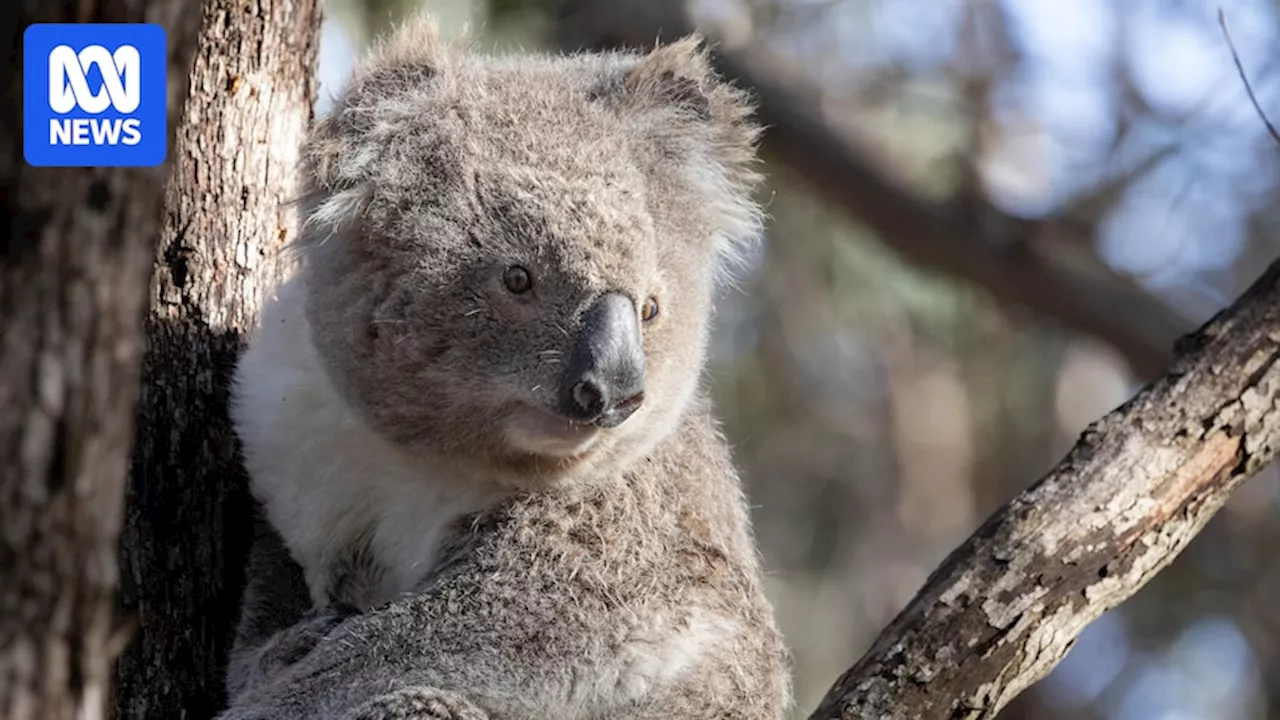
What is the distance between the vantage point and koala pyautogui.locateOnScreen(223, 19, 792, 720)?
3.03m

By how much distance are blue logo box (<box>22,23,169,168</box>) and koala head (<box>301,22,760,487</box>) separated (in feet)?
2.08

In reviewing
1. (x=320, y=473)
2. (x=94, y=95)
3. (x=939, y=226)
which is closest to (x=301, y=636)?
(x=320, y=473)

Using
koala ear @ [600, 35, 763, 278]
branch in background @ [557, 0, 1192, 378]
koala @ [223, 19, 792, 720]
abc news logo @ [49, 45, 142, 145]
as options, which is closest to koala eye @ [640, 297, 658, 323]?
koala @ [223, 19, 792, 720]

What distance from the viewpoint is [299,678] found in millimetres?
3090

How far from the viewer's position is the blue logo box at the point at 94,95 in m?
1.65

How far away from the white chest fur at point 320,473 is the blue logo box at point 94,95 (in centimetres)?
86

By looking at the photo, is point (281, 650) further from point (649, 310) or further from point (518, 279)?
point (649, 310)

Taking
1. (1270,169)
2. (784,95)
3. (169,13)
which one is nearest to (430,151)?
(169,13)

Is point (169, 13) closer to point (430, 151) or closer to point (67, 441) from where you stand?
point (67, 441)

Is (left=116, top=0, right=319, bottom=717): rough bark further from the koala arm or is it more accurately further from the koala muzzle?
the koala muzzle

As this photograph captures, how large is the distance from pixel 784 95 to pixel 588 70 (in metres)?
3.45

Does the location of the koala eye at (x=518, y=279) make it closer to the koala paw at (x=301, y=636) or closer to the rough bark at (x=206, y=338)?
the rough bark at (x=206, y=338)

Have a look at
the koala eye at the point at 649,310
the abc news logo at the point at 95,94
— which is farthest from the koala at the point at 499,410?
the abc news logo at the point at 95,94

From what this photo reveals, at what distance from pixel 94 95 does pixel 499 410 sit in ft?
3.32
